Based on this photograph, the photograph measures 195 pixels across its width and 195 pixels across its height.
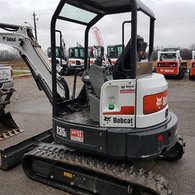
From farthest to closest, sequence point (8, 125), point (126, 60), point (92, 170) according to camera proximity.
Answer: point (8, 125)
point (126, 60)
point (92, 170)

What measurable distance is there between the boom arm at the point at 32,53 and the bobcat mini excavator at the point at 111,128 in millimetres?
426

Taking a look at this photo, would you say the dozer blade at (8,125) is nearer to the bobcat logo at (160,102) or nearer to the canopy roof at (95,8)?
the canopy roof at (95,8)

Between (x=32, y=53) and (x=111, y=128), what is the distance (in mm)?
2088

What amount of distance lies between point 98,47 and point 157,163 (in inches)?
84.0

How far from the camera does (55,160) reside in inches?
140

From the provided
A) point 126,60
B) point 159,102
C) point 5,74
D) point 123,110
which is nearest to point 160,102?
point 159,102

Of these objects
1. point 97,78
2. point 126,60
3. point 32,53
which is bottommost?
point 97,78

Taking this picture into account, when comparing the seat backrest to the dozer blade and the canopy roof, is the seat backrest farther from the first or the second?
the dozer blade

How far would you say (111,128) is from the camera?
124 inches

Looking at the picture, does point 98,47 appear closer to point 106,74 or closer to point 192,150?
point 106,74

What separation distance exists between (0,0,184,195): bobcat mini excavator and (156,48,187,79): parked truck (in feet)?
44.5

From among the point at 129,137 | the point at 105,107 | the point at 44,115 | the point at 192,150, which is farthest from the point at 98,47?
the point at 44,115

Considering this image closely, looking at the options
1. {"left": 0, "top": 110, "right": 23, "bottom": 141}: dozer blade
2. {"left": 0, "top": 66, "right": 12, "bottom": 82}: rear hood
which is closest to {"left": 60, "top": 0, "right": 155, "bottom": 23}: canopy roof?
{"left": 0, "top": 110, "right": 23, "bottom": 141}: dozer blade

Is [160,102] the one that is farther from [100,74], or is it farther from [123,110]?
[100,74]
